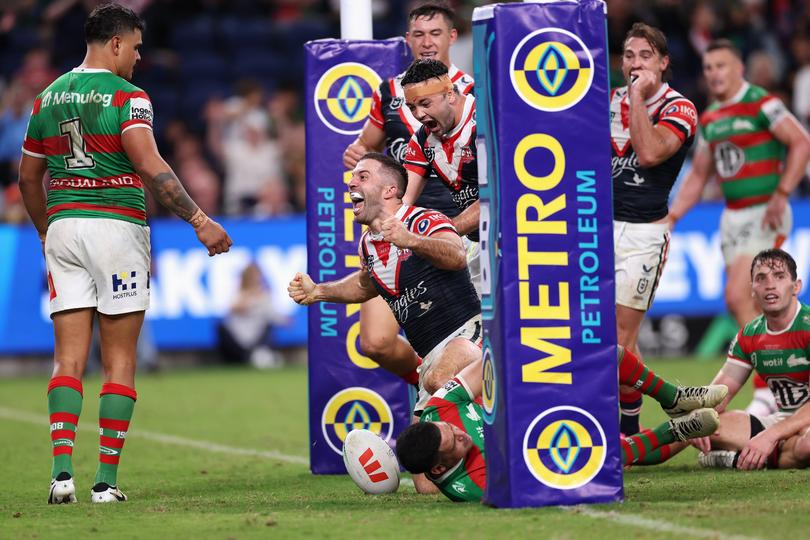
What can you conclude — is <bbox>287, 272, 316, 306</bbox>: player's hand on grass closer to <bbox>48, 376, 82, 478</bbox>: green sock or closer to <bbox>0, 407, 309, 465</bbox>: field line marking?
<bbox>48, 376, 82, 478</bbox>: green sock

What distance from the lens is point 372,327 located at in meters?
→ 7.96

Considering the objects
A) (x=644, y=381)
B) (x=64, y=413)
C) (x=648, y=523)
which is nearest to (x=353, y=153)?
(x=644, y=381)

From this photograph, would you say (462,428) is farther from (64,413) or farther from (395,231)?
(64,413)

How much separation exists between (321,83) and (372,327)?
1626mm

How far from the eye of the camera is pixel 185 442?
33.8 feet

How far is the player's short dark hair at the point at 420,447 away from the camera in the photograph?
639cm

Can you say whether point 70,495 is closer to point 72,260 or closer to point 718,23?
point 72,260

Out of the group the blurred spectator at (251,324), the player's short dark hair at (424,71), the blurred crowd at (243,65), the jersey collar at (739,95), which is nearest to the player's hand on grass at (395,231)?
the player's short dark hair at (424,71)

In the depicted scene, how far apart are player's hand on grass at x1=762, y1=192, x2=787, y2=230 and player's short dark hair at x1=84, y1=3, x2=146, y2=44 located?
5.17m

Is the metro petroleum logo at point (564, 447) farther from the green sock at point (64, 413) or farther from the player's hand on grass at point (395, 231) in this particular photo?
the green sock at point (64, 413)

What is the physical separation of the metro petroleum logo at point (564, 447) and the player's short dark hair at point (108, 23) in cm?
312

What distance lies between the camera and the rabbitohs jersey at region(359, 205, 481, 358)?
7.08 metres

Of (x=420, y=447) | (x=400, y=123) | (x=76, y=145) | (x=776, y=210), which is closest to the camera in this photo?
(x=420, y=447)

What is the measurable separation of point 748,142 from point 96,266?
5362 mm
